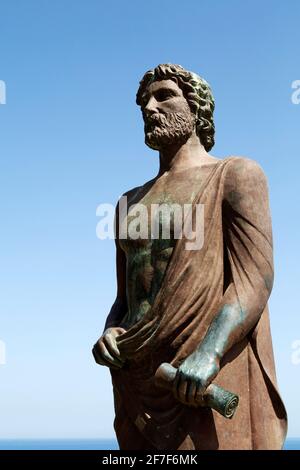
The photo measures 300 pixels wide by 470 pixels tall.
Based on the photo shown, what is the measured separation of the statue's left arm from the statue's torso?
0.41 m

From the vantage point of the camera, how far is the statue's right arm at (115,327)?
696cm

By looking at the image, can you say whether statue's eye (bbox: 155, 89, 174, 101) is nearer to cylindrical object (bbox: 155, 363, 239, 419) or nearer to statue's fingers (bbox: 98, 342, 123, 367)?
statue's fingers (bbox: 98, 342, 123, 367)

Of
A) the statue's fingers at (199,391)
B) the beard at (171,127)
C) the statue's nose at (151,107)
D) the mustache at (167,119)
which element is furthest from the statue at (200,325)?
the statue's nose at (151,107)

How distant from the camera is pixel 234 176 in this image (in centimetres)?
695

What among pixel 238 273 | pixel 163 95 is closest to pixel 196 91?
pixel 163 95

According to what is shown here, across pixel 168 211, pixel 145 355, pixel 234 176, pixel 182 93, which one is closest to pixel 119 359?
pixel 145 355

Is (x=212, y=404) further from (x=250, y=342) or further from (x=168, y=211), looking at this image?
(x=168, y=211)

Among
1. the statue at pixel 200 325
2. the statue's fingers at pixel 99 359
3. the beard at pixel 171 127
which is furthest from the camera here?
the beard at pixel 171 127

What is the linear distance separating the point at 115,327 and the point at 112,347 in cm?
34

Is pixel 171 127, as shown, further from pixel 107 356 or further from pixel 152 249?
pixel 107 356

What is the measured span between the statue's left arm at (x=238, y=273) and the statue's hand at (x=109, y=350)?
853mm

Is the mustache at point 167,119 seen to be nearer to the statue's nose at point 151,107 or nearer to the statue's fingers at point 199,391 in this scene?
the statue's nose at point 151,107

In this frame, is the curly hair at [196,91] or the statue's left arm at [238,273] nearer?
the statue's left arm at [238,273]

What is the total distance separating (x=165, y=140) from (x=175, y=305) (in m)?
1.74
